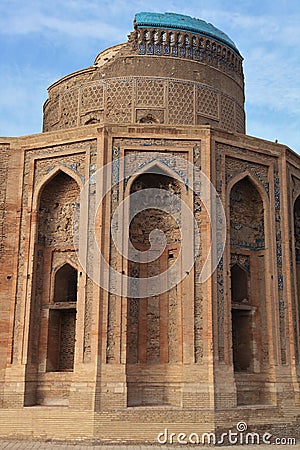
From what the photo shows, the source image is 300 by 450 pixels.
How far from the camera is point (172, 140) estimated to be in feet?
40.6

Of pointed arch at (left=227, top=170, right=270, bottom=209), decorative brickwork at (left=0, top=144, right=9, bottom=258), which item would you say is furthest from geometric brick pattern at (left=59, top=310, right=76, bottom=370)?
pointed arch at (left=227, top=170, right=270, bottom=209)

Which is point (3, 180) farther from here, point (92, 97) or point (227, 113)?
point (227, 113)

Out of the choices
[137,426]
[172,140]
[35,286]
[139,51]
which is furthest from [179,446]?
[139,51]

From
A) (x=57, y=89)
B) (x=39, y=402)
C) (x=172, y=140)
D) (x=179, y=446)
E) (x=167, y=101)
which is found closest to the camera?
(x=179, y=446)

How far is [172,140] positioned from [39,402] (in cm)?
625

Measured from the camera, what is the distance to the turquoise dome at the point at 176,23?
1561 cm

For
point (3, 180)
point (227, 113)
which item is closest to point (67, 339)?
point (3, 180)

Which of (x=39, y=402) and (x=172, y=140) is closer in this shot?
(x=39, y=402)

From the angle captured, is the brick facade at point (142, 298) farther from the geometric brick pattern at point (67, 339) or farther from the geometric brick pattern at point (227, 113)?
the geometric brick pattern at point (227, 113)

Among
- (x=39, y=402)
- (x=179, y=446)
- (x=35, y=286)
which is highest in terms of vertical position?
(x=35, y=286)

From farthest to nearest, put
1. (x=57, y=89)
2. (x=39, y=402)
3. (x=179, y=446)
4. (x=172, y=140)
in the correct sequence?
1. (x=57, y=89)
2. (x=172, y=140)
3. (x=39, y=402)
4. (x=179, y=446)

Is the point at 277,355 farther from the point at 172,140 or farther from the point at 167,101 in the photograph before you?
the point at 167,101

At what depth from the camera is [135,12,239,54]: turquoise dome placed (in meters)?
15.6

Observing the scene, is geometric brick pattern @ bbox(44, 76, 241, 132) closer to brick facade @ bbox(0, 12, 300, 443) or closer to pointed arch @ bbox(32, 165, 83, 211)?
brick facade @ bbox(0, 12, 300, 443)
